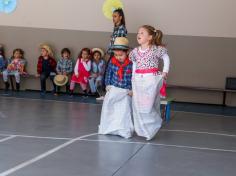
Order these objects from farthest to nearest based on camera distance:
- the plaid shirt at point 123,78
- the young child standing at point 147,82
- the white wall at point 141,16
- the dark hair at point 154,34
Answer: the white wall at point 141,16 < the plaid shirt at point 123,78 < the dark hair at point 154,34 < the young child standing at point 147,82

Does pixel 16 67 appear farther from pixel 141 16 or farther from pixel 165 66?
pixel 165 66

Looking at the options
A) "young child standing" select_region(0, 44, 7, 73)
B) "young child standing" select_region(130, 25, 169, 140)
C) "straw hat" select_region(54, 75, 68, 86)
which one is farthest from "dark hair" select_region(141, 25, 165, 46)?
"young child standing" select_region(0, 44, 7, 73)

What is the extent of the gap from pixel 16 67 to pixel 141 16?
3.44m

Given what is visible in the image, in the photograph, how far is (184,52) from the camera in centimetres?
1162

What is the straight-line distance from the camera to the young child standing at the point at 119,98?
259 inches

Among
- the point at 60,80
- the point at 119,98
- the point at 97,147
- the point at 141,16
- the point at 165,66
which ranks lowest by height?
the point at 97,147

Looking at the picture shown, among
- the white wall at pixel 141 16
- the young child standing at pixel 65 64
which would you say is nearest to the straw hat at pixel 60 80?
the young child standing at pixel 65 64

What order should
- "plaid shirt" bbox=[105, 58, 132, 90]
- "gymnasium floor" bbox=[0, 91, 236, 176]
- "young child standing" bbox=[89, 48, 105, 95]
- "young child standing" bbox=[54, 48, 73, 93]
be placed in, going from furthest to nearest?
"young child standing" bbox=[54, 48, 73, 93], "young child standing" bbox=[89, 48, 105, 95], "plaid shirt" bbox=[105, 58, 132, 90], "gymnasium floor" bbox=[0, 91, 236, 176]

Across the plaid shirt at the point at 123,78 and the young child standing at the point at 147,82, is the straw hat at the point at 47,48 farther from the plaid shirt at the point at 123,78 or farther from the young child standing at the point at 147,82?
the young child standing at the point at 147,82

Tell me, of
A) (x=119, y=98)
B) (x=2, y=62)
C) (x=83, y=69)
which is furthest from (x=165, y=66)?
(x=2, y=62)

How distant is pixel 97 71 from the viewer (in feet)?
38.8

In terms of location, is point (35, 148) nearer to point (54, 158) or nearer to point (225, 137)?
point (54, 158)

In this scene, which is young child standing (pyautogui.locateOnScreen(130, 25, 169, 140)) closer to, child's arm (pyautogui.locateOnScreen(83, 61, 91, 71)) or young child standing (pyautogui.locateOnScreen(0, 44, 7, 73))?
child's arm (pyautogui.locateOnScreen(83, 61, 91, 71))

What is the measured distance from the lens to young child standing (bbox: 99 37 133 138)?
6586mm
